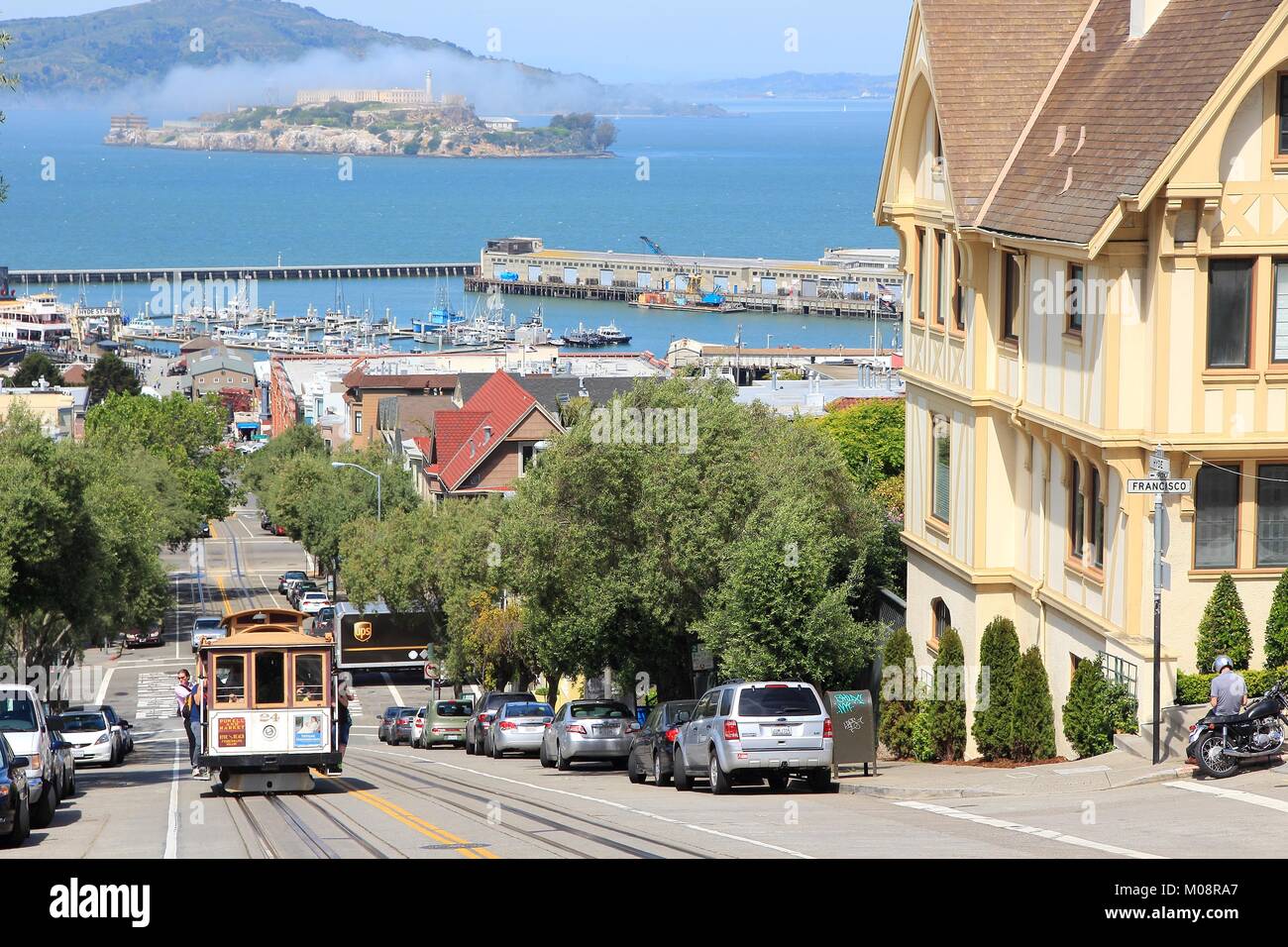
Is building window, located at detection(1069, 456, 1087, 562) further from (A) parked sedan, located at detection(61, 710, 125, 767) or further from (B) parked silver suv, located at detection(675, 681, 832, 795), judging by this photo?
(A) parked sedan, located at detection(61, 710, 125, 767)

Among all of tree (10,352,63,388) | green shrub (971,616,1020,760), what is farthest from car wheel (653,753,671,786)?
tree (10,352,63,388)

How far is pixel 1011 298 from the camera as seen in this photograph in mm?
28469

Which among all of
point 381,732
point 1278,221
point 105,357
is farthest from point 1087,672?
point 105,357

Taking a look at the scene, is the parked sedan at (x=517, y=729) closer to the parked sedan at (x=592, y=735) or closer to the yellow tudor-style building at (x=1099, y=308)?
the parked sedan at (x=592, y=735)

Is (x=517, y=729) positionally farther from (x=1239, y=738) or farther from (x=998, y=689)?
(x=1239, y=738)

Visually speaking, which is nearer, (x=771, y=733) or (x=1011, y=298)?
(x=771, y=733)

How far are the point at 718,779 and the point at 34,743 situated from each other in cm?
940

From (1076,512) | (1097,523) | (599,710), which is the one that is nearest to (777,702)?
(1097,523)

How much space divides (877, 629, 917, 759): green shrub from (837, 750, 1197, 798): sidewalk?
351 cm

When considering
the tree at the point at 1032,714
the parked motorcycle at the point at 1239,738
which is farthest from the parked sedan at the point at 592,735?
the parked motorcycle at the point at 1239,738

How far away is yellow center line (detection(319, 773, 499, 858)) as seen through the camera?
17938 millimetres

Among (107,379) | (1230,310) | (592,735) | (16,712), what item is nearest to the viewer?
(1230,310)

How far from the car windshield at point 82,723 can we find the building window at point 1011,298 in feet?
71.1
